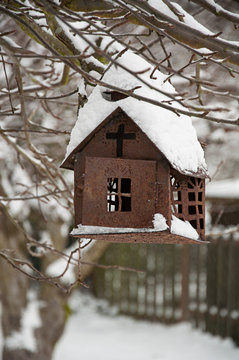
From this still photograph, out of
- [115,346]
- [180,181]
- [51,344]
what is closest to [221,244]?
[115,346]

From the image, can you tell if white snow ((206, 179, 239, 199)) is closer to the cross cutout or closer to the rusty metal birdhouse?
the rusty metal birdhouse

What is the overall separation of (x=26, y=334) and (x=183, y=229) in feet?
14.1

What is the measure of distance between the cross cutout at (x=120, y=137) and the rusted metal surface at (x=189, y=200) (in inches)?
9.6

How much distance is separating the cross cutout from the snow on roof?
77 millimetres

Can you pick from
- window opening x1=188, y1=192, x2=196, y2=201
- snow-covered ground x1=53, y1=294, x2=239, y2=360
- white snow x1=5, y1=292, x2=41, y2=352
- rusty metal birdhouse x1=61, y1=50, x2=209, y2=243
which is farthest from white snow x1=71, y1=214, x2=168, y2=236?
snow-covered ground x1=53, y1=294, x2=239, y2=360

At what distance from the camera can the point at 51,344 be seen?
5.71m

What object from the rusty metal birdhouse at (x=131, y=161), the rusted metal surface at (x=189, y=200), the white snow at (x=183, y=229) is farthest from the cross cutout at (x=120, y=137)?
the white snow at (x=183, y=229)

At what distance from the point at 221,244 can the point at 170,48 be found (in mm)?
3006

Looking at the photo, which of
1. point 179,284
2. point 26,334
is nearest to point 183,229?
point 26,334

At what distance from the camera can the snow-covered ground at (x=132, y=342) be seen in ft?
20.7

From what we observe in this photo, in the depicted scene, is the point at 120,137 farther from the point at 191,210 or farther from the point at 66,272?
the point at 66,272

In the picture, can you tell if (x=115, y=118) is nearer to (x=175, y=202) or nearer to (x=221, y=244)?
(x=175, y=202)

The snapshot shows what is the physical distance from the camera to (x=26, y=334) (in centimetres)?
562

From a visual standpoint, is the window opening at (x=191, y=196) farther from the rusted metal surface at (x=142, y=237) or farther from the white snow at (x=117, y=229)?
the white snow at (x=117, y=229)
